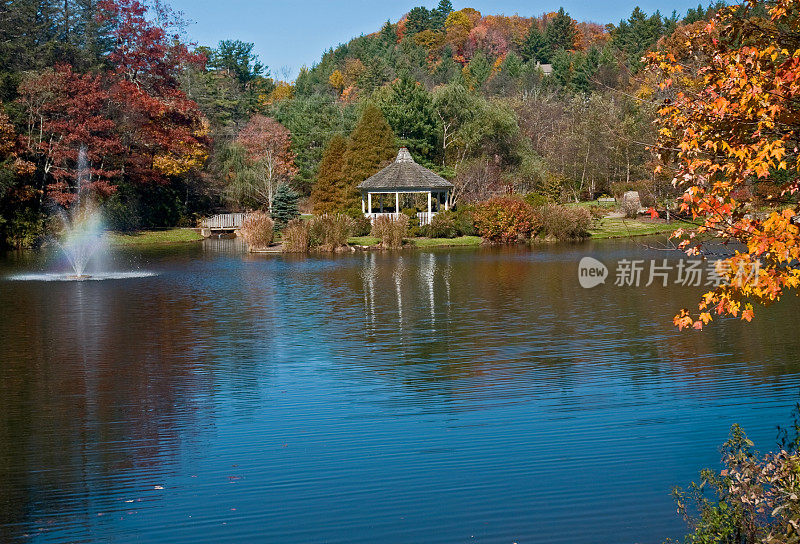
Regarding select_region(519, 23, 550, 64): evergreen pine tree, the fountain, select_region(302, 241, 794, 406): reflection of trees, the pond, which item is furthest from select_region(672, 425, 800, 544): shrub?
select_region(519, 23, 550, 64): evergreen pine tree

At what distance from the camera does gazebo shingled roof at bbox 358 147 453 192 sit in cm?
4041

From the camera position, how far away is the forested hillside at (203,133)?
128ft

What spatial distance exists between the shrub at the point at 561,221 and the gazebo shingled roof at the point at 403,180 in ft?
17.6

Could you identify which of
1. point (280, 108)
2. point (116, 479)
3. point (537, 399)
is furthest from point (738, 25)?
point (280, 108)

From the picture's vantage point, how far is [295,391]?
1076 cm

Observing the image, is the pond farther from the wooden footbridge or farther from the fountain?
the wooden footbridge

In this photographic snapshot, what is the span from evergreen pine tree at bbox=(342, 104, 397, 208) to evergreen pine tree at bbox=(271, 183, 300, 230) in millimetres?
3954

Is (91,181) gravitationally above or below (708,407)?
above

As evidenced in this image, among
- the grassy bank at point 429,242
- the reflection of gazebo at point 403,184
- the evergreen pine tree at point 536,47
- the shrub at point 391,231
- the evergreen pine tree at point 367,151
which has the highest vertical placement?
the evergreen pine tree at point 536,47

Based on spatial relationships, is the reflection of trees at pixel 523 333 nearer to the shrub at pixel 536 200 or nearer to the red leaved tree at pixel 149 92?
the shrub at pixel 536 200

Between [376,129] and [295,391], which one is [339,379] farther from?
[376,129]

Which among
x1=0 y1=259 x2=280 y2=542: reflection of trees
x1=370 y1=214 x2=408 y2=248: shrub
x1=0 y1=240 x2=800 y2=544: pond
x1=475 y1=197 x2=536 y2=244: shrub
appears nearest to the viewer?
x1=0 y1=240 x2=800 y2=544: pond

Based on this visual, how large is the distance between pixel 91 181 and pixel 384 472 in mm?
37356

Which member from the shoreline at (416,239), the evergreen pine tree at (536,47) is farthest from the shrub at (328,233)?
the evergreen pine tree at (536,47)
